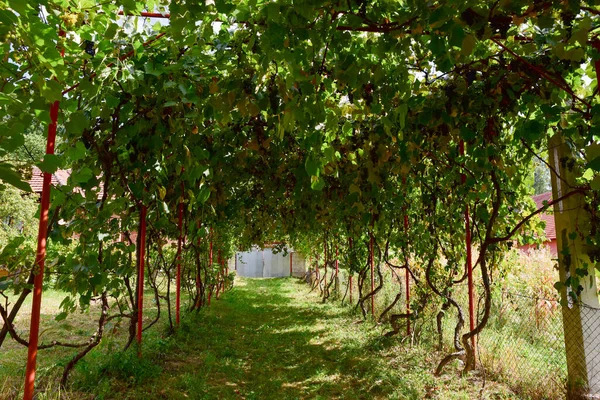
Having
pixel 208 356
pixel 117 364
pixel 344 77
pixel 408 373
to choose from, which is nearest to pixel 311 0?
pixel 344 77

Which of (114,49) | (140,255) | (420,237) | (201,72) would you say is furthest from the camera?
(420,237)

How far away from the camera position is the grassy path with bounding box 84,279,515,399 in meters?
3.71

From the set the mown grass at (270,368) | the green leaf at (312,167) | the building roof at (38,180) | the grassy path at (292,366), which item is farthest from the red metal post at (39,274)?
the grassy path at (292,366)

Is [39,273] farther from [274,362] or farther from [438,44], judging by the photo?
[274,362]

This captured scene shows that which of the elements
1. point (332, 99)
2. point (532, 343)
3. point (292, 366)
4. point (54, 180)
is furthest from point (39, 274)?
point (54, 180)

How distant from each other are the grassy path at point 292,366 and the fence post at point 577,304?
700mm

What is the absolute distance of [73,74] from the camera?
1.89 meters

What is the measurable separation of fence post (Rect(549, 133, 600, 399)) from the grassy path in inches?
27.6

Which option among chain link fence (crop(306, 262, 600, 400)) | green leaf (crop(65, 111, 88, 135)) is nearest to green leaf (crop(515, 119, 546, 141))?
chain link fence (crop(306, 262, 600, 400))

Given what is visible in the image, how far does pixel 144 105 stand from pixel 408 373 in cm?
367

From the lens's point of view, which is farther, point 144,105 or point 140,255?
point 140,255

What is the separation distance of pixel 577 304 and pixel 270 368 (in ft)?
10.6

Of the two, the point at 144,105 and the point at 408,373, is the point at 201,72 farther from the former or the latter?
the point at 408,373

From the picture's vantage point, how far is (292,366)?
479 centimetres
